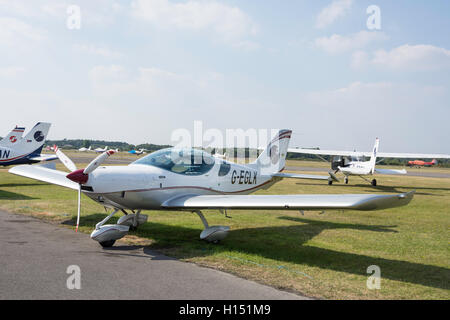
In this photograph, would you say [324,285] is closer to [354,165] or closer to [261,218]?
[261,218]

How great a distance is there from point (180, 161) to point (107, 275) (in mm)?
3462

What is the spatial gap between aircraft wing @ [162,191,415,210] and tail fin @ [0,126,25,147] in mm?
18485

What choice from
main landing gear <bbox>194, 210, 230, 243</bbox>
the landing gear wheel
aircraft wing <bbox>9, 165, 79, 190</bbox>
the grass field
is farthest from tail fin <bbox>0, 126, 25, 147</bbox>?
main landing gear <bbox>194, 210, 230, 243</bbox>

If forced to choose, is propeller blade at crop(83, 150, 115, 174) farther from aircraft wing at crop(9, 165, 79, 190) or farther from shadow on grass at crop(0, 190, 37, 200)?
shadow on grass at crop(0, 190, 37, 200)

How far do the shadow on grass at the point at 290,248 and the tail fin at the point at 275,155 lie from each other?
197cm

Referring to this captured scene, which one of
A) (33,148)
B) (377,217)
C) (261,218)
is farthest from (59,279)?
(33,148)

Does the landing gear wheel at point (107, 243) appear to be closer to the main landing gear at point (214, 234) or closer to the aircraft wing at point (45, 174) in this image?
the main landing gear at point (214, 234)

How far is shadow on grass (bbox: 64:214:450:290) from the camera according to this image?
5.98 meters

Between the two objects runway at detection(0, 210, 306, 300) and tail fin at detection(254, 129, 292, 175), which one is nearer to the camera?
runway at detection(0, 210, 306, 300)

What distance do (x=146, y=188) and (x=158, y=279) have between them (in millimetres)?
2666

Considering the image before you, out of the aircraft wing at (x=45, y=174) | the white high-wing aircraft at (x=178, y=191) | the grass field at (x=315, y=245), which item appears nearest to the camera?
the grass field at (x=315, y=245)

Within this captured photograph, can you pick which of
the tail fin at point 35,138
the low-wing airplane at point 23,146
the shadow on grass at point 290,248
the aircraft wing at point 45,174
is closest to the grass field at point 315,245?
the shadow on grass at point 290,248

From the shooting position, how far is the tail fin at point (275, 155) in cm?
1116
